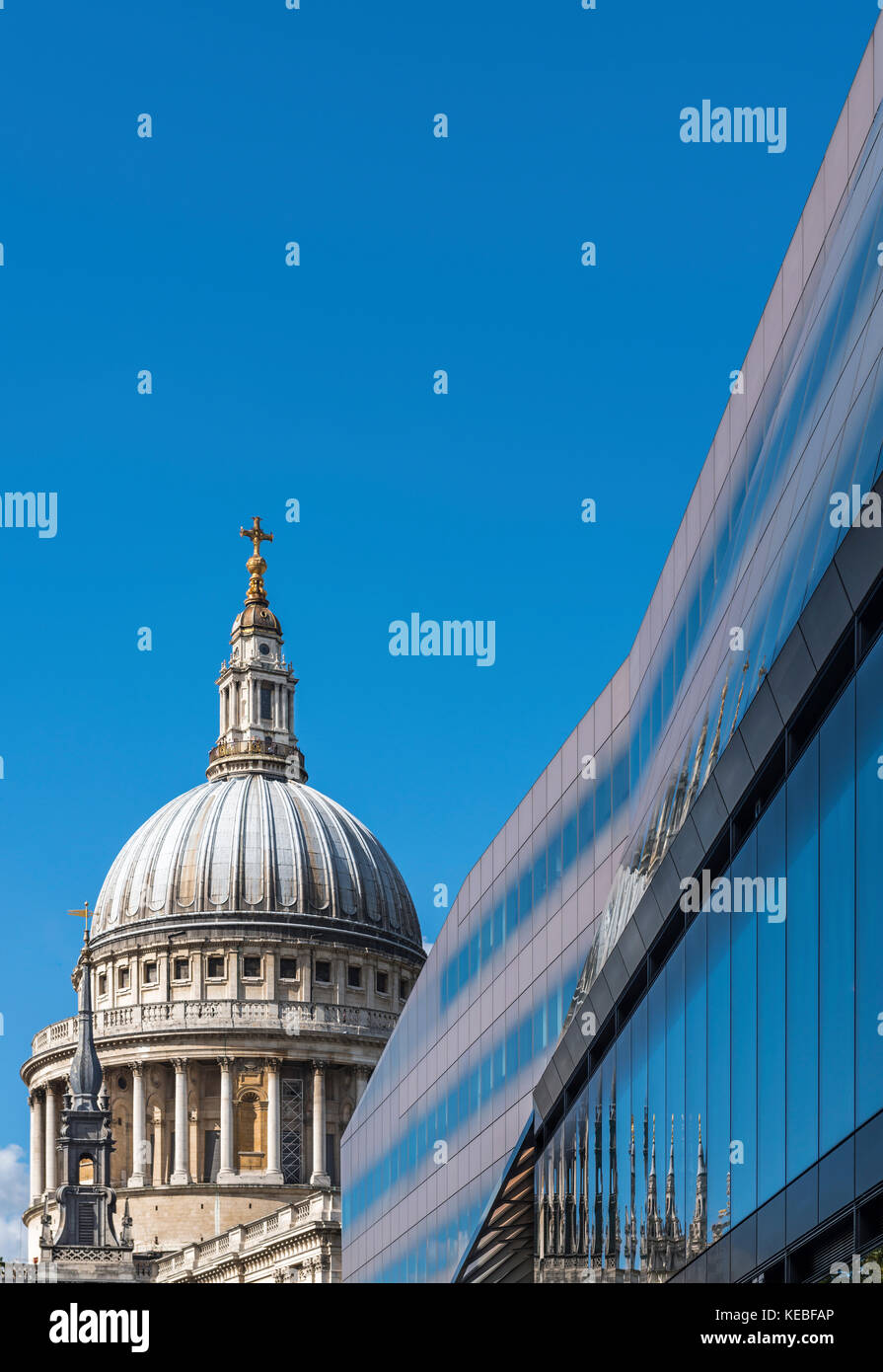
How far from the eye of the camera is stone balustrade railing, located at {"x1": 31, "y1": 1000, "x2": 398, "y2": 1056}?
148 metres

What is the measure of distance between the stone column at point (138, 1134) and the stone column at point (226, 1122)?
4566 mm

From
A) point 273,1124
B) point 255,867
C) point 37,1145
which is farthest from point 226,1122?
point 37,1145

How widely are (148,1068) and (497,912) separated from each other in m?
96.3

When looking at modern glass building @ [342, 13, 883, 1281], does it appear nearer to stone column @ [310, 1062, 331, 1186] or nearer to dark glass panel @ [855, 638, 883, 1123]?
dark glass panel @ [855, 638, 883, 1123]

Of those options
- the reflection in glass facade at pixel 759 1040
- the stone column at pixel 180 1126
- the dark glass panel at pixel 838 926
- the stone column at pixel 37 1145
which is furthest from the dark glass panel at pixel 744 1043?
the stone column at pixel 37 1145

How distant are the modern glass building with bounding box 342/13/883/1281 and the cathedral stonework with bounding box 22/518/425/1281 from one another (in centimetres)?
9037

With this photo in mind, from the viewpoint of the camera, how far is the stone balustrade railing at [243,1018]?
147625 millimetres

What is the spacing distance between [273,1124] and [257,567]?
4335cm

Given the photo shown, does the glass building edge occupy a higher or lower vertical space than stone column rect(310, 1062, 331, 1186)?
lower

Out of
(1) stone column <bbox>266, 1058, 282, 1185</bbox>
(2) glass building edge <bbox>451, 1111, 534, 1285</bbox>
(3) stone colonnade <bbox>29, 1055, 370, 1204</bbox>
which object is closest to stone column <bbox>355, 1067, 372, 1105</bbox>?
(3) stone colonnade <bbox>29, 1055, 370, 1204</bbox>

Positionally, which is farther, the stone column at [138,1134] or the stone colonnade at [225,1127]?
the stone column at [138,1134]

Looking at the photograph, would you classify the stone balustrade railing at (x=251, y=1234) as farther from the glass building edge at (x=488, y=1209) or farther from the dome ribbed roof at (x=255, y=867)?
the glass building edge at (x=488, y=1209)

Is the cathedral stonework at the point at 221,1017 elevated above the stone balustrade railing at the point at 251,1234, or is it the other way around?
the cathedral stonework at the point at 221,1017

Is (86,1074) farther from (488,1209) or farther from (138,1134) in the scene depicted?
(488,1209)
